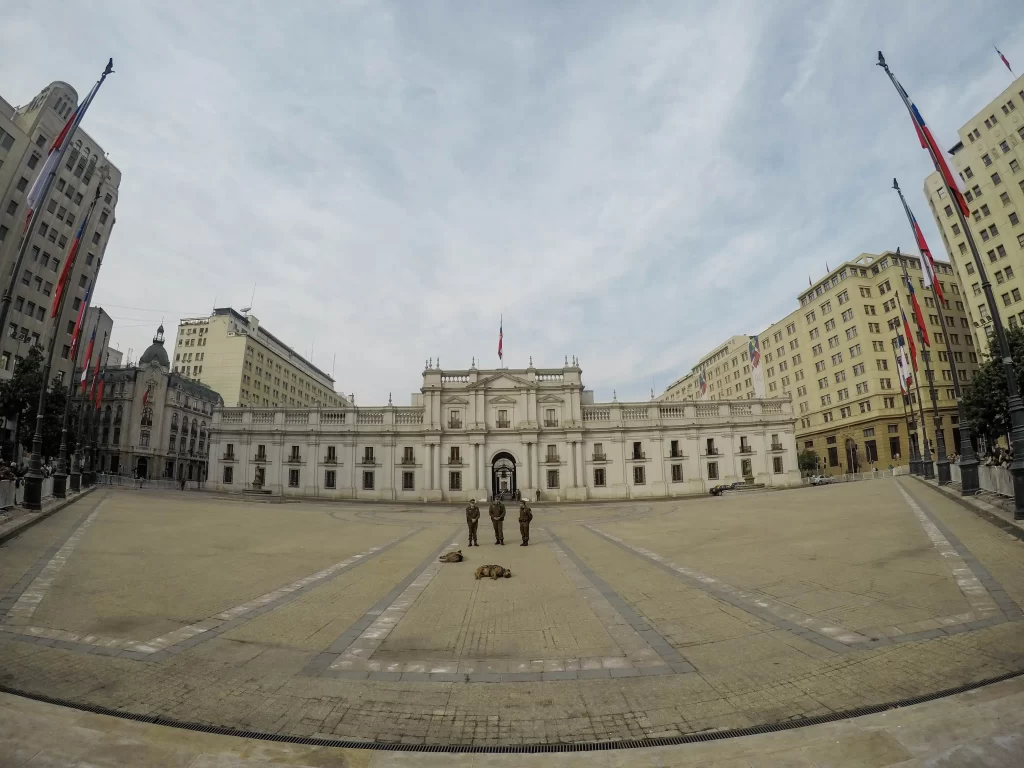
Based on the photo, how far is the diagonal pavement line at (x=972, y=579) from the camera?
241 inches

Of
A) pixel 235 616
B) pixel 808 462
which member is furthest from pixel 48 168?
pixel 808 462

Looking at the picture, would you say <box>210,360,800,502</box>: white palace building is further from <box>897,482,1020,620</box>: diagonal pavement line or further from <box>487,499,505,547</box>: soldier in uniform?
<box>897,482,1020,620</box>: diagonal pavement line

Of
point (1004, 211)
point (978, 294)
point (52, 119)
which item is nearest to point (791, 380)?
point (978, 294)

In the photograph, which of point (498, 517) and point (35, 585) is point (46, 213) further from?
point (498, 517)

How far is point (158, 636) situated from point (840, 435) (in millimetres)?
76638

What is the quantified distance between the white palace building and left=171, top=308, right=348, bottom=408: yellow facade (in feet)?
103

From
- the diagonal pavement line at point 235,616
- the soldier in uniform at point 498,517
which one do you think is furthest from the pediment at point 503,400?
the diagonal pavement line at point 235,616

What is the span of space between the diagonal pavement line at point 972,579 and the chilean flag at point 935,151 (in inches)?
353

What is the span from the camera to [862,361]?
2451 inches

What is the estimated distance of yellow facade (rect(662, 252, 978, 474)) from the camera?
59891 millimetres

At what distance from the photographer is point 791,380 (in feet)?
250

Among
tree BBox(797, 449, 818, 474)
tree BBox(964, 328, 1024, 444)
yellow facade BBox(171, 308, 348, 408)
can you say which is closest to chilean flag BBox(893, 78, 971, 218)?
tree BBox(964, 328, 1024, 444)

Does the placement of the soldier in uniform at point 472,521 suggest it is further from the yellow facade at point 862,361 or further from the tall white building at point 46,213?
the yellow facade at point 862,361

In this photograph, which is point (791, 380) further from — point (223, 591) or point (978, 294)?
point (223, 591)
